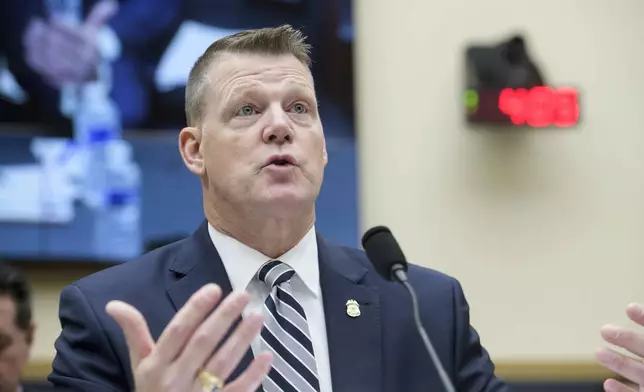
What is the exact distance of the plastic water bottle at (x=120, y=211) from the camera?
5.38 m

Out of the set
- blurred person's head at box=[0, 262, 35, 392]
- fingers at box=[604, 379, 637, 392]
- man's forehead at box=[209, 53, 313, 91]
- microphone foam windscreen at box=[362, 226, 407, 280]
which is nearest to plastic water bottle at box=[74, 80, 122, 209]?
blurred person's head at box=[0, 262, 35, 392]

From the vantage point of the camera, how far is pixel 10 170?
538 cm

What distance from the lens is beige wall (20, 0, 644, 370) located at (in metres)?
5.80

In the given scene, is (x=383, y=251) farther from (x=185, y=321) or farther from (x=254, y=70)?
(x=254, y=70)

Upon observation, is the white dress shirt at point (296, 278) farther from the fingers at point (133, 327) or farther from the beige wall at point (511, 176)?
the beige wall at point (511, 176)

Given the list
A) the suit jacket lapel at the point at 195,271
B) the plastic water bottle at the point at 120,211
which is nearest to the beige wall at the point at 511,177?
the plastic water bottle at the point at 120,211

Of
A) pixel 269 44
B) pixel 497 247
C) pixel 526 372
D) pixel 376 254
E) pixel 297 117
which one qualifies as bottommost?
pixel 526 372

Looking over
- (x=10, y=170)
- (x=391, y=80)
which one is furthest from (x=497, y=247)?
(x=10, y=170)

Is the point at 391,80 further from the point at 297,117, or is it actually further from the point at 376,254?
the point at 376,254

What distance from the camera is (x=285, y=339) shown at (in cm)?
257

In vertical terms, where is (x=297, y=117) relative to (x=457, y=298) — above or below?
above

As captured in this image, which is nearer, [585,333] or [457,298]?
[457,298]

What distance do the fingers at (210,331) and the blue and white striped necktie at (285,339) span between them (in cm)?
46

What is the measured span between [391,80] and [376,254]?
3675mm
